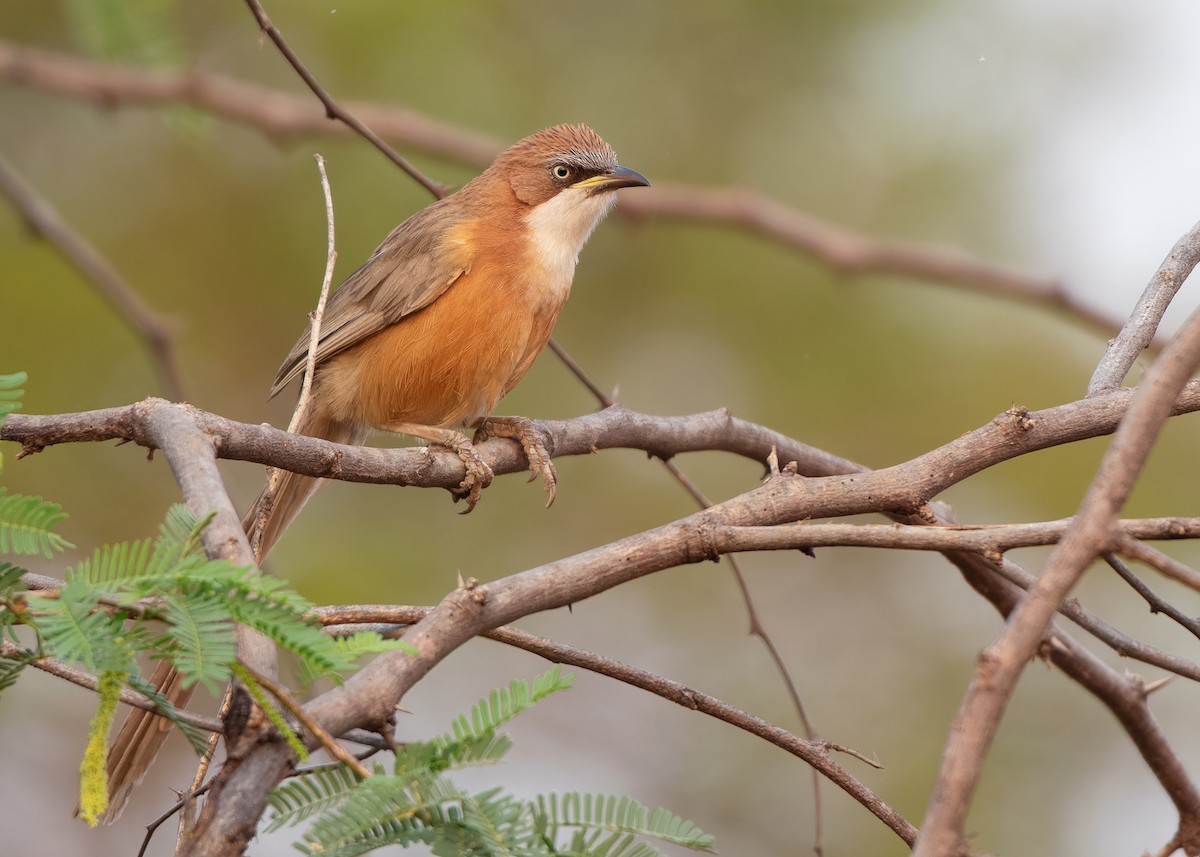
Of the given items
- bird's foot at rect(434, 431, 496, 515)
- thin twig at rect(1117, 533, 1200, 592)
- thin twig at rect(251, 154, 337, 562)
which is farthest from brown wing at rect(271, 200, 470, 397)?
thin twig at rect(1117, 533, 1200, 592)

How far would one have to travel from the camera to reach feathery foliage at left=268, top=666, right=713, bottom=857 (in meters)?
1.92

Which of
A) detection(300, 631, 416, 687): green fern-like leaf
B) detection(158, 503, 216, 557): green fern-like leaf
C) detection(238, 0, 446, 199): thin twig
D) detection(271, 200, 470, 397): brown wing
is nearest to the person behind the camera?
detection(300, 631, 416, 687): green fern-like leaf

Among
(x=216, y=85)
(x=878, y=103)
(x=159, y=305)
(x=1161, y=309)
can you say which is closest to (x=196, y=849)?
(x=1161, y=309)

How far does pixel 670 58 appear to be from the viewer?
9.07 metres

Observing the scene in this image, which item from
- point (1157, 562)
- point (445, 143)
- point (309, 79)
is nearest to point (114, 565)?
point (1157, 562)

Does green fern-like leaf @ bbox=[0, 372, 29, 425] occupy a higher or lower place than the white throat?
lower

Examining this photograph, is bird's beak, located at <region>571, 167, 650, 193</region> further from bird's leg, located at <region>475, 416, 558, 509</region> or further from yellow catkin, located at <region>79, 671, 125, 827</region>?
yellow catkin, located at <region>79, 671, 125, 827</region>

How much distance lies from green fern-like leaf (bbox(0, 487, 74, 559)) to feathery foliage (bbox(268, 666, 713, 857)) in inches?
26.0

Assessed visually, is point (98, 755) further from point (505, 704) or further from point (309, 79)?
point (309, 79)

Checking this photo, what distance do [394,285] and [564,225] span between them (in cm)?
83

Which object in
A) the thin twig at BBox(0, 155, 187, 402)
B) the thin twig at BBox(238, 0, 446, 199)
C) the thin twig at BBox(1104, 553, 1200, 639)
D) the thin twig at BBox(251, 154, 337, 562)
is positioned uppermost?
the thin twig at BBox(0, 155, 187, 402)

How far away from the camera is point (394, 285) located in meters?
5.35

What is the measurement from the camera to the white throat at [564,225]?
5.39 meters

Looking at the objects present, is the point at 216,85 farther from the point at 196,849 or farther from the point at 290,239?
the point at 196,849
